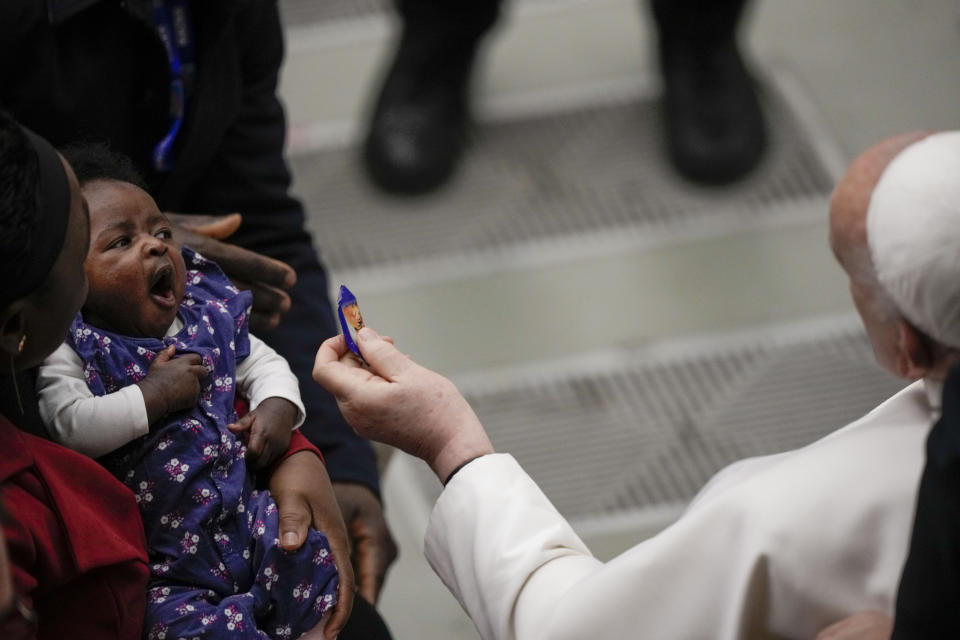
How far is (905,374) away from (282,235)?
0.89m

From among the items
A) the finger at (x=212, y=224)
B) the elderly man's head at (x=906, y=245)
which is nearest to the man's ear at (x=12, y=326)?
the finger at (x=212, y=224)

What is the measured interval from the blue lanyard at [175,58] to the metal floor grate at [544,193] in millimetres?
1511

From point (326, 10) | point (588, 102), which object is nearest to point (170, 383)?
point (588, 102)

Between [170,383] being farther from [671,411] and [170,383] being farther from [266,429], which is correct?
[671,411]

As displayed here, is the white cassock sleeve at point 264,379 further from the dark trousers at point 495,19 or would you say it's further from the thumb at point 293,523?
the dark trousers at point 495,19

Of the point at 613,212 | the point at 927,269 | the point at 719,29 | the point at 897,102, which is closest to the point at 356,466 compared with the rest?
the point at 927,269

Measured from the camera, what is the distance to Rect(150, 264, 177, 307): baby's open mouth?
4.04ft

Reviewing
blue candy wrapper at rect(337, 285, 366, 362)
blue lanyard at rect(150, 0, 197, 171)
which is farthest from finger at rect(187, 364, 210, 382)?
blue lanyard at rect(150, 0, 197, 171)

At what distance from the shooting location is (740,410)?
2768 mm

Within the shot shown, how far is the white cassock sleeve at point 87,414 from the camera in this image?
1198mm

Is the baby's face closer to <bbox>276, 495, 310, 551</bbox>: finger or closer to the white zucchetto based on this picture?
<bbox>276, 495, 310, 551</bbox>: finger

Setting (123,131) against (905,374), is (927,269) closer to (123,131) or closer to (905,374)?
(905,374)

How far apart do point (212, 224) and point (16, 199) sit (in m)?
0.58

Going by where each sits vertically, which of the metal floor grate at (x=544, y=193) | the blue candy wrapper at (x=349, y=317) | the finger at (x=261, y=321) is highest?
the blue candy wrapper at (x=349, y=317)
